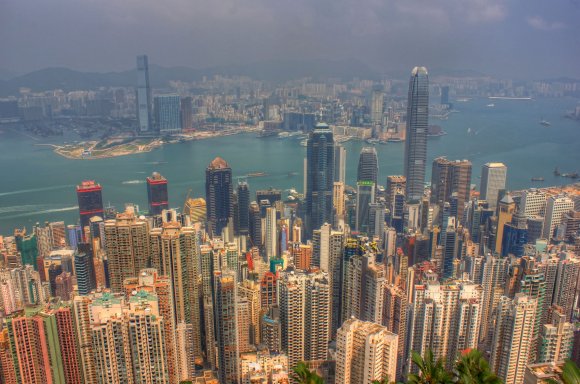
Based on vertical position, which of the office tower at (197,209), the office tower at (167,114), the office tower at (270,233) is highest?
the office tower at (167,114)

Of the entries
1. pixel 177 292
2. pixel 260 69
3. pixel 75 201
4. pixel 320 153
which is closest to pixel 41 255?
pixel 75 201

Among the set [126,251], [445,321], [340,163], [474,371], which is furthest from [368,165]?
[474,371]

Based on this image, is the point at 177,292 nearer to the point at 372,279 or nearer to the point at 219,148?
the point at 372,279

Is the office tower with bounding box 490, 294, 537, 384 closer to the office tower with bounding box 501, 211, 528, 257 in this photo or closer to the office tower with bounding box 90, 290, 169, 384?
the office tower with bounding box 501, 211, 528, 257

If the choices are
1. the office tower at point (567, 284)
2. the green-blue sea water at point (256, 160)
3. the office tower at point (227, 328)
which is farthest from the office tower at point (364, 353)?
the green-blue sea water at point (256, 160)

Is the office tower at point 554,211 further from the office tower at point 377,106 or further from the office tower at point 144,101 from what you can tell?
the office tower at point 144,101

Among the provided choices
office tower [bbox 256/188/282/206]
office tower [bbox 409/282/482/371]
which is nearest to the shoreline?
office tower [bbox 256/188/282/206]
